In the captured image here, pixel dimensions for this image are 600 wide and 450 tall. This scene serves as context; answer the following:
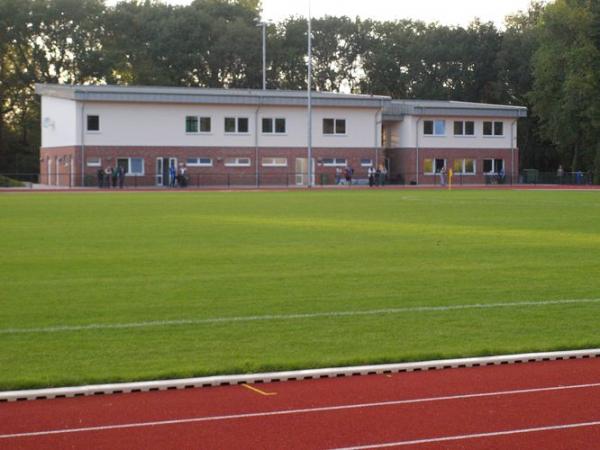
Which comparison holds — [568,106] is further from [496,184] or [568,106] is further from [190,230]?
[190,230]

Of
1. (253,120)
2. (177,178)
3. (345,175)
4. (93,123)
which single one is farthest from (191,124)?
(345,175)

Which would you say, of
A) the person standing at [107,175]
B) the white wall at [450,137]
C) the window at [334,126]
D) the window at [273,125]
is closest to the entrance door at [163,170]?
the person standing at [107,175]

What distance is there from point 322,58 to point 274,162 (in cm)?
3426

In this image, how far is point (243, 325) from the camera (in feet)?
39.8

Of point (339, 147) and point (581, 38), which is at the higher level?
point (581, 38)

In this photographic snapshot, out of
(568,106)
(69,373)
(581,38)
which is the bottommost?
(69,373)

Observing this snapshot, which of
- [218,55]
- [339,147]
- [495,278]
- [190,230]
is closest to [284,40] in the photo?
[218,55]

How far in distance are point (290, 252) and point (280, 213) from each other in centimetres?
1421

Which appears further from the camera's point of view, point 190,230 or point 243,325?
point 190,230

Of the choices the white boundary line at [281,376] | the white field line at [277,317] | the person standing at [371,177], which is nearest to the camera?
the white boundary line at [281,376]

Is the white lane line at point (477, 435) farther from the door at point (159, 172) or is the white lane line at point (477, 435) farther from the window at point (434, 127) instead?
the window at point (434, 127)

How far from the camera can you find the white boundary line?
8.73 meters

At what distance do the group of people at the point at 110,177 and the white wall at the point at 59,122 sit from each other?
11.9 feet

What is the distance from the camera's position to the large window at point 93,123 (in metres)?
69.8
